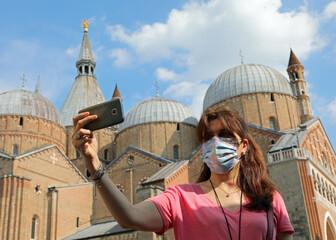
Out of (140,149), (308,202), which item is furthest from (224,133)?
(140,149)

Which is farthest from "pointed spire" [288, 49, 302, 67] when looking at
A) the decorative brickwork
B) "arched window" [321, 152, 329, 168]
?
the decorative brickwork

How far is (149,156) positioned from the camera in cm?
2656

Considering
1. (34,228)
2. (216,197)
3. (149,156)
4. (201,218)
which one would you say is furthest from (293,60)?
(201,218)

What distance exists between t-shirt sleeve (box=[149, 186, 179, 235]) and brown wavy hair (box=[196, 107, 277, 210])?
451mm

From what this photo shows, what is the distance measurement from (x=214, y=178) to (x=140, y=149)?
25.0 meters

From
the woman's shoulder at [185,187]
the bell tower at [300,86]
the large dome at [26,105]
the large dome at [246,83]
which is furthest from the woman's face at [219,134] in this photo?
the bell tower at [300,86]

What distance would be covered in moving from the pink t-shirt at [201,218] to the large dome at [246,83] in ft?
88.9

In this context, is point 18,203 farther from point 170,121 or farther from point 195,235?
point 195,235

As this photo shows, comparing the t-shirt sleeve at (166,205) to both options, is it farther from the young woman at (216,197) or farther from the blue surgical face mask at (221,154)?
the blue surgical face mask at (221,154)

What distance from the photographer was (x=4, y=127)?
27688mm

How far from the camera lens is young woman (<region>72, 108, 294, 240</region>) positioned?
209 cm

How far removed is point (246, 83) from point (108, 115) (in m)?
27.9

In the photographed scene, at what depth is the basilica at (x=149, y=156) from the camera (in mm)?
18984

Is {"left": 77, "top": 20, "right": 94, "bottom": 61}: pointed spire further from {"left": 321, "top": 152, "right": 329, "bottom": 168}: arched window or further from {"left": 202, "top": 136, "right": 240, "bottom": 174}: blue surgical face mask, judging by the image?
{"left": 202, "top": 136, "right": 240, "bottom": 174}: blue surgical face mask
